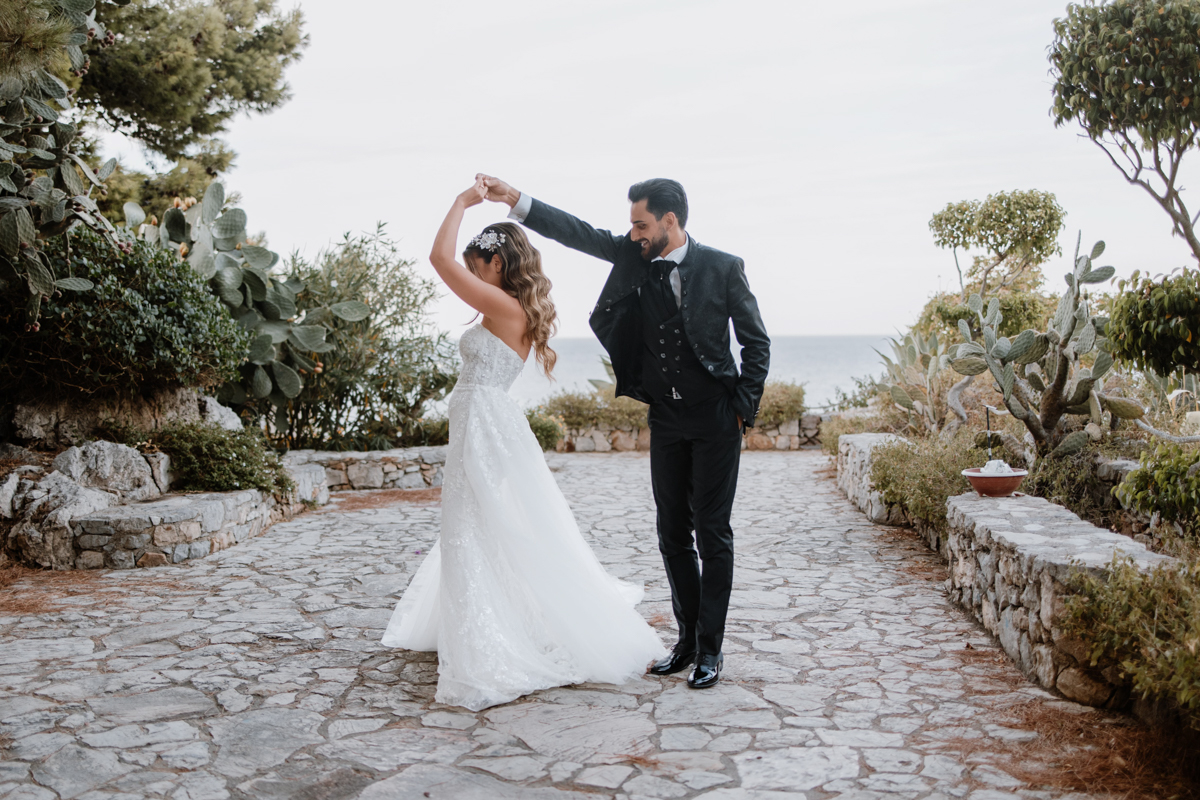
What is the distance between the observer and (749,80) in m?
14.9

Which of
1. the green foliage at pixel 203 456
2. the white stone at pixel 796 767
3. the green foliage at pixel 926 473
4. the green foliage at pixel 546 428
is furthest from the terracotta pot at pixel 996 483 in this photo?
the green foliage at pixel 546 428

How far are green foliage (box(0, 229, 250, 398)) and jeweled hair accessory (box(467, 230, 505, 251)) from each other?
4.34 m

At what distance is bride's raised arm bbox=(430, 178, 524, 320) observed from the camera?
3.51m

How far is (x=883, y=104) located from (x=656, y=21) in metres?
6.10

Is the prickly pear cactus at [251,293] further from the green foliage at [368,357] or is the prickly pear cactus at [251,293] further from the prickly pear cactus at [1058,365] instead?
the prickly pear cactus at [1058,365]

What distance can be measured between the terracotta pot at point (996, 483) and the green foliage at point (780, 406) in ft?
28.6

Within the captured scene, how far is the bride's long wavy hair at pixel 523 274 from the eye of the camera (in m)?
3.76

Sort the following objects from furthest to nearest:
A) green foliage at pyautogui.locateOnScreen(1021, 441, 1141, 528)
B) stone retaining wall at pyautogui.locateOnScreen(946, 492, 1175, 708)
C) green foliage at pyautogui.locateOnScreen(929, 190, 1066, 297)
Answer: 1. green foliage at pyautogui.locateOnScreen(929, 190, 1066, 297)
2. green foliage at pyautogui.locateOnScreen(1021, 441, 1141, 528)
3. stone retaining wall at pyautogui.locateOnScreen(946, 492, 1175, 708)

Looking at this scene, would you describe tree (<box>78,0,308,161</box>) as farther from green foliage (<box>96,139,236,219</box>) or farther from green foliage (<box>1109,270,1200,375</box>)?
green foliage (<box>1109,270,1200,375</box>)

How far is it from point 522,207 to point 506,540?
146 centimetres

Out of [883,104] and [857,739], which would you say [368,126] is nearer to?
[883,104]

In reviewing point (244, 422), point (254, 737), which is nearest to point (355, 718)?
point (254, 737)

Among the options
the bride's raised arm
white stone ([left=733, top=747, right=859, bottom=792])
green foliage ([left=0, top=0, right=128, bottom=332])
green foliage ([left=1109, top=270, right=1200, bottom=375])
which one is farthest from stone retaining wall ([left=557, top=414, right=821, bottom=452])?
white stone ([left=733, top=747, right=859, bottom=792])

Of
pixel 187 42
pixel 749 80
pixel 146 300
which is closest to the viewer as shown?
pixel 146 300
